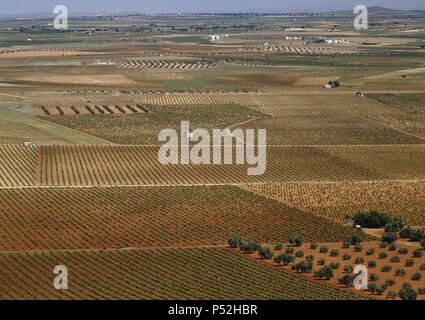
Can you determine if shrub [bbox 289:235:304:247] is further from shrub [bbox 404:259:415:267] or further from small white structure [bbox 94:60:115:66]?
small white structure [bbox 94:60:115:66]

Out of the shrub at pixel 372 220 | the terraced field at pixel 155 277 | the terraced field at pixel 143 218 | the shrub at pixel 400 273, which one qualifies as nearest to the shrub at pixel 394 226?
the shrub at pixel 372 220

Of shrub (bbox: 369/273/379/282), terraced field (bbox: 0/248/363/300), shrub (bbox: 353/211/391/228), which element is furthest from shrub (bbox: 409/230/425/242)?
terraced field (bbox: 0/248/363/300)

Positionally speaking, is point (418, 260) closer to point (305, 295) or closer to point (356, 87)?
point (305, 295)

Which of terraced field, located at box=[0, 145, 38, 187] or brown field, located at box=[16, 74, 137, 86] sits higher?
brown field, located at box=[16, 74, 137, 86]

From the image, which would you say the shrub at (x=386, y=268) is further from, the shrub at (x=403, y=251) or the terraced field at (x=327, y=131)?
the terraced field at (x=327, y=131)

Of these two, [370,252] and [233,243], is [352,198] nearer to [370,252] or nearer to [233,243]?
[370,252]
